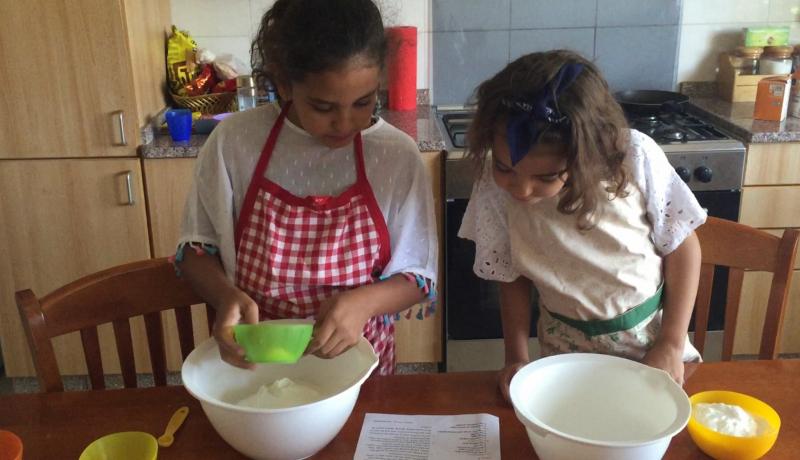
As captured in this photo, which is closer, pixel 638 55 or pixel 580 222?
pixel 580 222

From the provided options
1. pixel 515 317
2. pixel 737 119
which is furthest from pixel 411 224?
pixel 737 119

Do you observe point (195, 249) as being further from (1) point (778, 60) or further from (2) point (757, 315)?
(1) point (778, 60)

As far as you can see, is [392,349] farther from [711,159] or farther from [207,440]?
[711,159]

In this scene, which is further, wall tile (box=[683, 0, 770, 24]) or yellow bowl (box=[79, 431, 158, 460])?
wall tile (box=[683, 0, 770, 24])

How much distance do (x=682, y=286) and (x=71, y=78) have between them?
1.63 metres

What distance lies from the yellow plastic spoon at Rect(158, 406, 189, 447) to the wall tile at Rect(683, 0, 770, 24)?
2.21 meters

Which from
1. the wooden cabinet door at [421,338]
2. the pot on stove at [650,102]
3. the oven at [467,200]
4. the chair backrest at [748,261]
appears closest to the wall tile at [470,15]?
the oven at [467,200]

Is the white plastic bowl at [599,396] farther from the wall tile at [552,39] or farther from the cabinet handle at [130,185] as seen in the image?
the wall tile at [552,39]

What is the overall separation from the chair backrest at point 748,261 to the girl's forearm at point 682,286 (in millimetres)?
140

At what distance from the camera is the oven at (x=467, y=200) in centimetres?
201

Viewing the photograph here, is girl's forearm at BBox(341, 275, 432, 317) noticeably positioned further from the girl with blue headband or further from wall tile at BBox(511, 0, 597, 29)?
wall tile at BBox(511, 0, 597, 29)

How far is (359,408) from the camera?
0.97m

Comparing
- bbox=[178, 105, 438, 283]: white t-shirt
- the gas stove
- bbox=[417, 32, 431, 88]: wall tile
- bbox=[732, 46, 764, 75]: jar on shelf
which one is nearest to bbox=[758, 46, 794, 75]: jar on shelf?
bbox=[732, 46, 764, 75]: jar on shelf

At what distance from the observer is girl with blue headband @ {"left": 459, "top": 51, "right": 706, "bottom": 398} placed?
0.94 m
